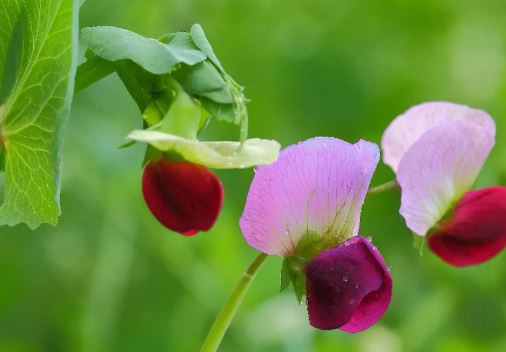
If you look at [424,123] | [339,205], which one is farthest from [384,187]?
[424,123]

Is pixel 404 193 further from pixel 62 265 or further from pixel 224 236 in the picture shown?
pixel 62 265

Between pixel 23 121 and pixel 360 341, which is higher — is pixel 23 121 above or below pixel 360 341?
above

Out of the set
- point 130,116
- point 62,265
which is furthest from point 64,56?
point 130,116

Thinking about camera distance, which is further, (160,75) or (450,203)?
(450,203)

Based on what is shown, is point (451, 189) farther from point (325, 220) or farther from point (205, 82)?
point (205, 82)

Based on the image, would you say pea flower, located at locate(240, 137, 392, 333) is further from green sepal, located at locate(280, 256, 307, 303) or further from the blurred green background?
the blurred green background

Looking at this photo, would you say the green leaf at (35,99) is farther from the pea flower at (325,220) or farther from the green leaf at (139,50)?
the pea flower at (325,220)
